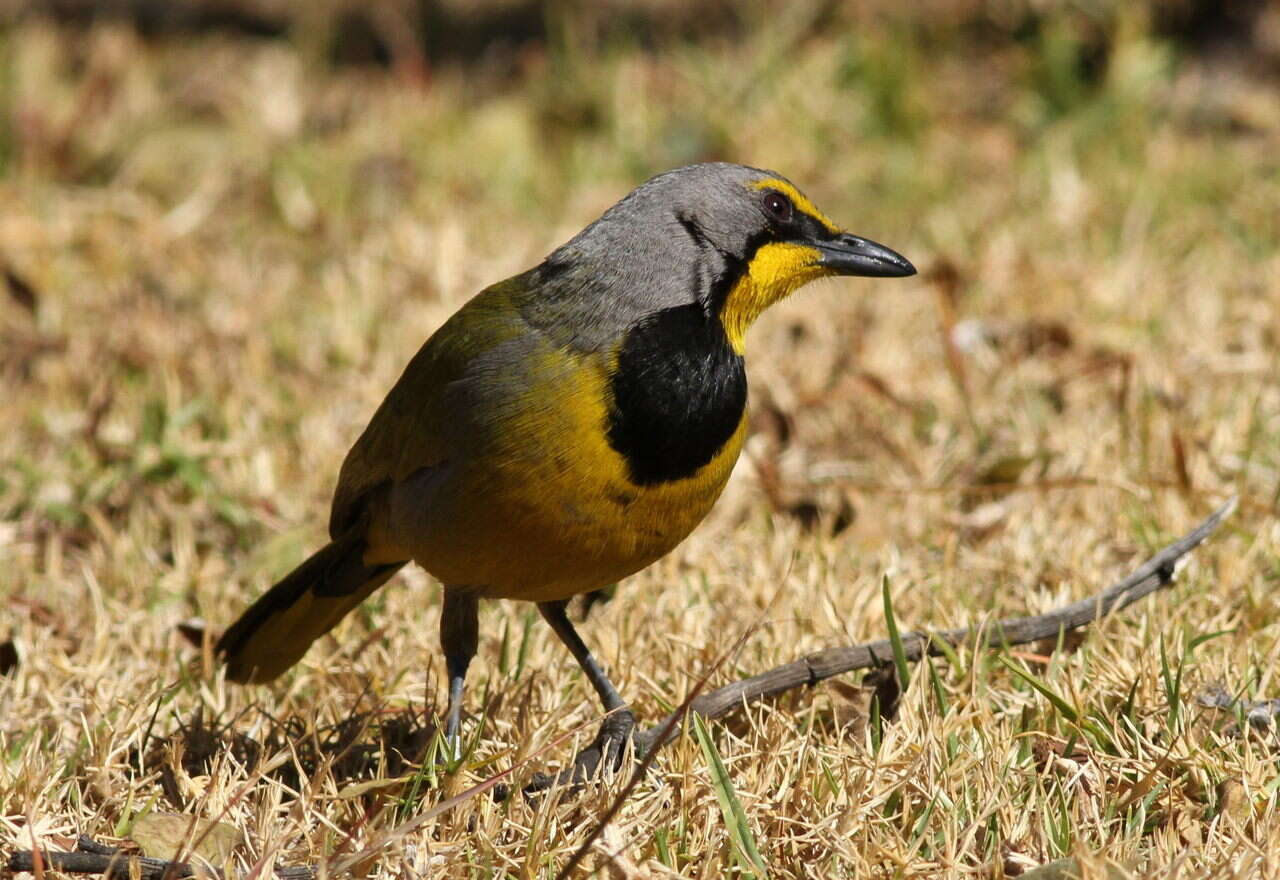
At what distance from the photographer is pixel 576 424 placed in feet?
11.3

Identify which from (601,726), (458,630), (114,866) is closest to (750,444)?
(458,630)

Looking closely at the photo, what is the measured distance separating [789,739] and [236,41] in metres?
7.27

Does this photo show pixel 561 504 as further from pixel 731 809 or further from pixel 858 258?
pixel 858 258

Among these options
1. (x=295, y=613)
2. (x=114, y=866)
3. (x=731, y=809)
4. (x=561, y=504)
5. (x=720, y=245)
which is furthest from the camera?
(x=295, y=613)

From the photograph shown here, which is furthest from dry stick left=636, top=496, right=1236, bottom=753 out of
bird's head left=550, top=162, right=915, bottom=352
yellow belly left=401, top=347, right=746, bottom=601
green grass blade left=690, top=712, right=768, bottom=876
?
bird's head left=550, top=162, right=915, bottom=352

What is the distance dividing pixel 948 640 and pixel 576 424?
1085mm

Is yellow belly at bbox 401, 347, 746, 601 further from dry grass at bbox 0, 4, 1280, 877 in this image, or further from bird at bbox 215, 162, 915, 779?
dry grass at bbox 0, 4, 1280, 877

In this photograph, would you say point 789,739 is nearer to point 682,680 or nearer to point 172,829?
point 682,680

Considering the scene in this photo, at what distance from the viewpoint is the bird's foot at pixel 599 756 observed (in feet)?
11.1

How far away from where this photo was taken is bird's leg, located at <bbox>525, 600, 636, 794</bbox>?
3.41 m

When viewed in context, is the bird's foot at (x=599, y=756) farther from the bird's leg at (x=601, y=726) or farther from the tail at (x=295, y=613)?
the tail at (x=295, y=613)

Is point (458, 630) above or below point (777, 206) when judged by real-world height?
below

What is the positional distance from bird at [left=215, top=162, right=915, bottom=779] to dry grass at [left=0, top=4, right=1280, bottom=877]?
237 millimetres

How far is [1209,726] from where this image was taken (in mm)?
3467
